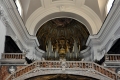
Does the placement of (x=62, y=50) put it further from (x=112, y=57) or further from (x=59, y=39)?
(x=112, y=57)

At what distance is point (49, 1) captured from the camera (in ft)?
52.0

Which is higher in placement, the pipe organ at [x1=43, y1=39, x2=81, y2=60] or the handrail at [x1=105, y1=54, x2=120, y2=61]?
the pipe organ at [x1=43, y1=39, x2=81, y2=60]

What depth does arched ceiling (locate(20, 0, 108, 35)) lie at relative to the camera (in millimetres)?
15086

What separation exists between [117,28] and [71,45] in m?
6.59

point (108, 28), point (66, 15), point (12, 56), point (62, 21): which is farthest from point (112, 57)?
point (62, 21)

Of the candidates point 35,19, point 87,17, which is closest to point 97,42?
point 87,17

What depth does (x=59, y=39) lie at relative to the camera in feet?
59.7

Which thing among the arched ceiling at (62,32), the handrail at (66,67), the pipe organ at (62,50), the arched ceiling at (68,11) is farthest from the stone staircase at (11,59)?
the arched ceiling at (62,32)

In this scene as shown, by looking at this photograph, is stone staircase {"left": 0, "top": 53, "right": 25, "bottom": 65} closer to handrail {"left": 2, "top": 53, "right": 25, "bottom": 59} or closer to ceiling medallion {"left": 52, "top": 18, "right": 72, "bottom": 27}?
handrail {"left": 2, "top": 53, "right": 25, "bottom": 59}

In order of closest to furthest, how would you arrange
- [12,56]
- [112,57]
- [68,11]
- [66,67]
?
[66,67], [12,56], [112,57], [68,11]

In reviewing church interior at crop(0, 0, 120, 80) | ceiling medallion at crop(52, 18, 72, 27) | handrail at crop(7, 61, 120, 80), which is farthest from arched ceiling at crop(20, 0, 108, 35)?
handrail at crop(7, 61, 120, 80)

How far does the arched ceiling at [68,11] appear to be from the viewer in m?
15.1

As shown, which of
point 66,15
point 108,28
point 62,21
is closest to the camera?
point 108,28

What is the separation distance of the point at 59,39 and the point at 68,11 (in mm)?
2913
